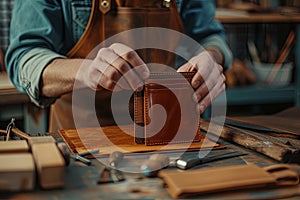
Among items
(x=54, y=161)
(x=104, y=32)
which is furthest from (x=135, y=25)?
(x=54, y=161)

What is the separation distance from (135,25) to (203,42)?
28 cm

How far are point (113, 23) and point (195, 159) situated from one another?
0.65m

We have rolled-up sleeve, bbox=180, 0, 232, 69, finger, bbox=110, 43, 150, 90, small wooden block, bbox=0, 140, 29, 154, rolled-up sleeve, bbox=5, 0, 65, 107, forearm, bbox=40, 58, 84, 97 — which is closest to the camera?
small wooden block, bbox=0, 140, 29, 154

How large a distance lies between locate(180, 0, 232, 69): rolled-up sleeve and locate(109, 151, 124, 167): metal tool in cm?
76

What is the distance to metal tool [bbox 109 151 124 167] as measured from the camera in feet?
3.28

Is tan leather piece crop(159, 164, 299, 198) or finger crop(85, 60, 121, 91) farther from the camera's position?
finger crop(85, 60, 121, 91)

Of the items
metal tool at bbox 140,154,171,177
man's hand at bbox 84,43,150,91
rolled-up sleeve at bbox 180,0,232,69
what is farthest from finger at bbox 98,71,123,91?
rolled-up sleeve at bbox 180,0,232,69

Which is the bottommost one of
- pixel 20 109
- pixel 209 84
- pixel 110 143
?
pixel 20 109

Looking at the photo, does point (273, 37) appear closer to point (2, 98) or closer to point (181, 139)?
point (2, 98)

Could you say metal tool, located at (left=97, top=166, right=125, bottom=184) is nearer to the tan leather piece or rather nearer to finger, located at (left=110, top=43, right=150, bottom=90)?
the tan leather piece

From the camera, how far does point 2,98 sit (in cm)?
217

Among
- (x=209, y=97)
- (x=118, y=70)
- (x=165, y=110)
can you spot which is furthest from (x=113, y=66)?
(x=209, y=97)

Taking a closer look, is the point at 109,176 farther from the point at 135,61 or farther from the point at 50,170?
the point at 135,61

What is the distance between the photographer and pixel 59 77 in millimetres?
1395
